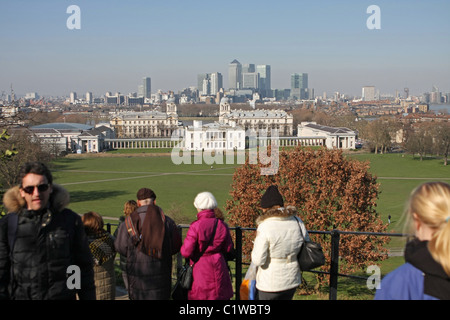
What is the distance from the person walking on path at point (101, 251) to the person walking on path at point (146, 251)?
48 centimetres

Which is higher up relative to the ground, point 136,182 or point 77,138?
point 77,138

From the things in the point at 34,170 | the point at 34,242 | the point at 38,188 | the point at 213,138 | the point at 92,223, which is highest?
the point at 34,170

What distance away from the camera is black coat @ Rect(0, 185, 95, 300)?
11.6 feet

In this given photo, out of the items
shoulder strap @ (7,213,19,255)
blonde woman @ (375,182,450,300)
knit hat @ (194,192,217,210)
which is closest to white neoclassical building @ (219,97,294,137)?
knit hat @ (194,192,217,210)

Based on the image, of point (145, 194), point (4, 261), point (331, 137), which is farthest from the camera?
point (331, 137)

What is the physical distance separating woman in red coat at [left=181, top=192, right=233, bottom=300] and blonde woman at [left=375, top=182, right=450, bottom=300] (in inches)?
77.9

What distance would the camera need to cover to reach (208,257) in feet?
14.7

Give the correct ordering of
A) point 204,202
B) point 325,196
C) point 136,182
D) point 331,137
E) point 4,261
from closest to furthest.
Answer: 1. point 4,261
2. point 204,202
3. point 325,196
4. point 136,182
5. point 331,137

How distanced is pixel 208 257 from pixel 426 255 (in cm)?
226

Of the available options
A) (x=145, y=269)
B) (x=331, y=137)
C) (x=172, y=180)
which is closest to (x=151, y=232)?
(x=145, y=269)

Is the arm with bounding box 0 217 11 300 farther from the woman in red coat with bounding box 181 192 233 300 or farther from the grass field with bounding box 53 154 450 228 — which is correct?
the grass field with bounding box 53 154 450 228

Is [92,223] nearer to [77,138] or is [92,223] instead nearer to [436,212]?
[436,212]

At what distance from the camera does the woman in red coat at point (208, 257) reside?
4453 mm
